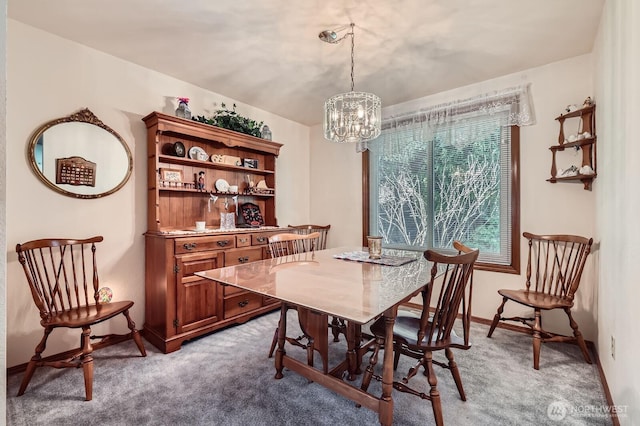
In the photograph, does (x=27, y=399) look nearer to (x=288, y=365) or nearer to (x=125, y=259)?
(x=125, y=259)

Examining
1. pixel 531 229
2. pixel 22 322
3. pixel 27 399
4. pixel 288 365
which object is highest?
pixel 531 229

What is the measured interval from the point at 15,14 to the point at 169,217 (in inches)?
70.5

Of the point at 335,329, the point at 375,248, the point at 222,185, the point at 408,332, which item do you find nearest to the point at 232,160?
the point at 222,185

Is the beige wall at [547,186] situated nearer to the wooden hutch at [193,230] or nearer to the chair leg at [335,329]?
the chair leg at [335,329]

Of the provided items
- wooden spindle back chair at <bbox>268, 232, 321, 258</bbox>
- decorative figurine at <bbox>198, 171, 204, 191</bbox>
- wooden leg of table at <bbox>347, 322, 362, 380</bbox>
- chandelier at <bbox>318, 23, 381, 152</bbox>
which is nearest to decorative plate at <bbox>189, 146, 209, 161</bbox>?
decorative figurine at <bbox>198, 171, 204, 191</bbox>

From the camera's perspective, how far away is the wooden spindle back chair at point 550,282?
2182 millimetres

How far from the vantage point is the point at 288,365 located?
190cm

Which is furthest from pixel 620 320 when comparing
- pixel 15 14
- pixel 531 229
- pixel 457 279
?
pixel 15 14

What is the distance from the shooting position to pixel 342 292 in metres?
1.36

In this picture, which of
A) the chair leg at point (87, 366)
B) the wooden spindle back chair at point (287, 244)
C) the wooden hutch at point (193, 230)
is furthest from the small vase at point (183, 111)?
the chair leg at point (87, 366)

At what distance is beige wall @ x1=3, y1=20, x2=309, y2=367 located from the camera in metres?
2.10

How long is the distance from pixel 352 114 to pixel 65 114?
7.54ft

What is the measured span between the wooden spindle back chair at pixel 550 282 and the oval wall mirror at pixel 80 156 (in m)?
3.54

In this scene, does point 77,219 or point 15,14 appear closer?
point 15,14
